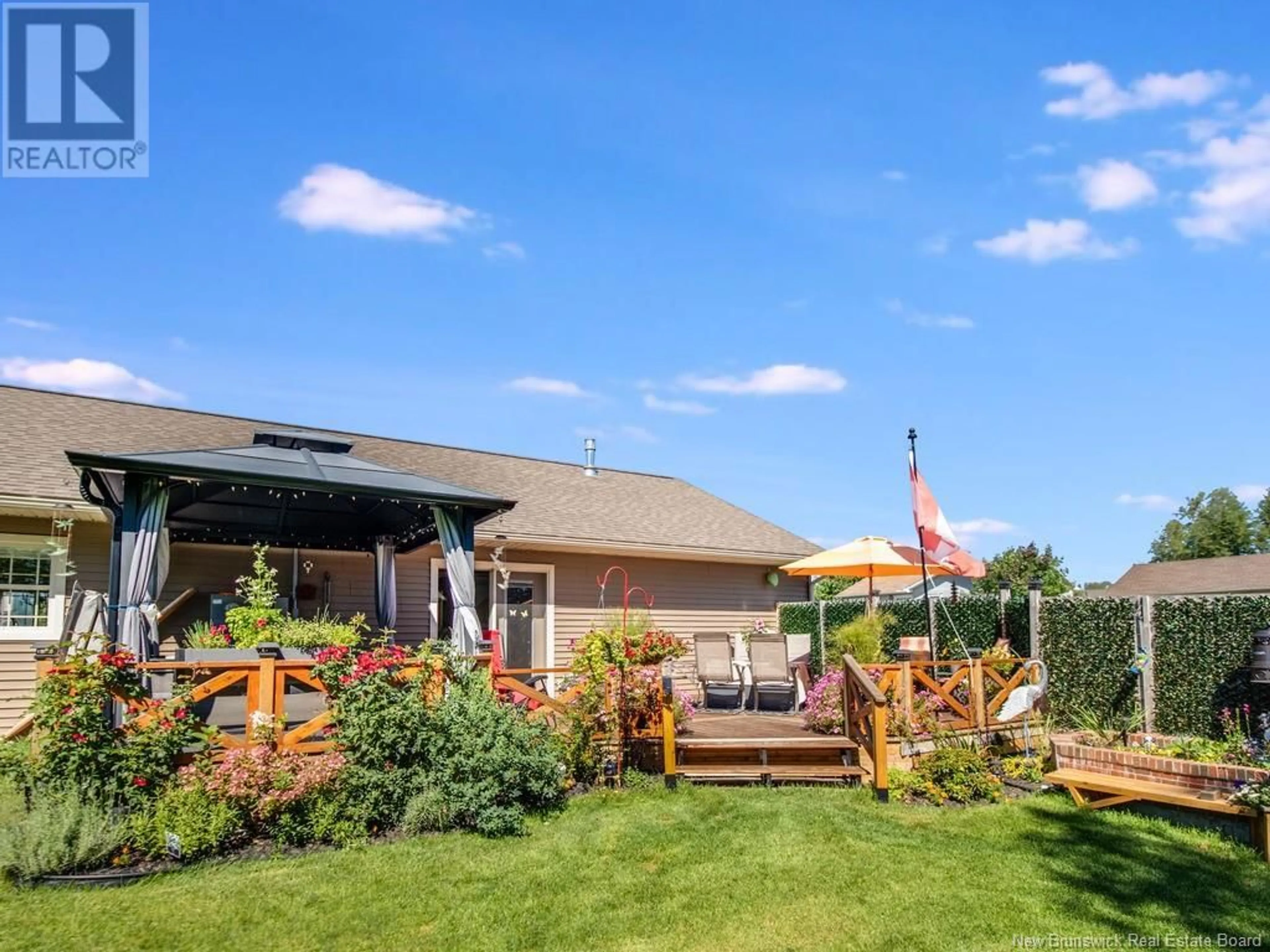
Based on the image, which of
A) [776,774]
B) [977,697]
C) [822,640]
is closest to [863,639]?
[822,640]

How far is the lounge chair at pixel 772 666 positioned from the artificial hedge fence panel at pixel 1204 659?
4.10 meters

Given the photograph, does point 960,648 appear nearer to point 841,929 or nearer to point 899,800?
point 899,800

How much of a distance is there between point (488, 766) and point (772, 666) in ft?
18.5

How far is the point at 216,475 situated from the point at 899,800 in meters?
6.35

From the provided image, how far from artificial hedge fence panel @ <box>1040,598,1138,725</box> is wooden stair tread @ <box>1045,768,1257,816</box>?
2380 millimetres

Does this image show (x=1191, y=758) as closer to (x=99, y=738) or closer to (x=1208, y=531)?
(x=99, y=738)

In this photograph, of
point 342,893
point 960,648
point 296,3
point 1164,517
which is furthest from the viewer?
point 1164,517

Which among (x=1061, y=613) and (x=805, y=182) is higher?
(x=805, y=182)

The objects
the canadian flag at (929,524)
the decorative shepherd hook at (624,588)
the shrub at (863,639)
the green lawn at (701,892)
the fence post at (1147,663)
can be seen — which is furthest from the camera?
the decorative shepherd hook at (624,588)

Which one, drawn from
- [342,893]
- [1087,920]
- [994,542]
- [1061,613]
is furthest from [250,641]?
[994,542]

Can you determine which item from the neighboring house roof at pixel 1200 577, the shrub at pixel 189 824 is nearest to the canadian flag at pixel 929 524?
the shrub at pixel 189 824

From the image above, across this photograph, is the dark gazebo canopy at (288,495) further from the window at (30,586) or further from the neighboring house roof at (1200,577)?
the neighboring house roof at (1200,577)

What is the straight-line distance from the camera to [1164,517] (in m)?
63.8

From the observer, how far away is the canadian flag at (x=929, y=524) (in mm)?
9375
